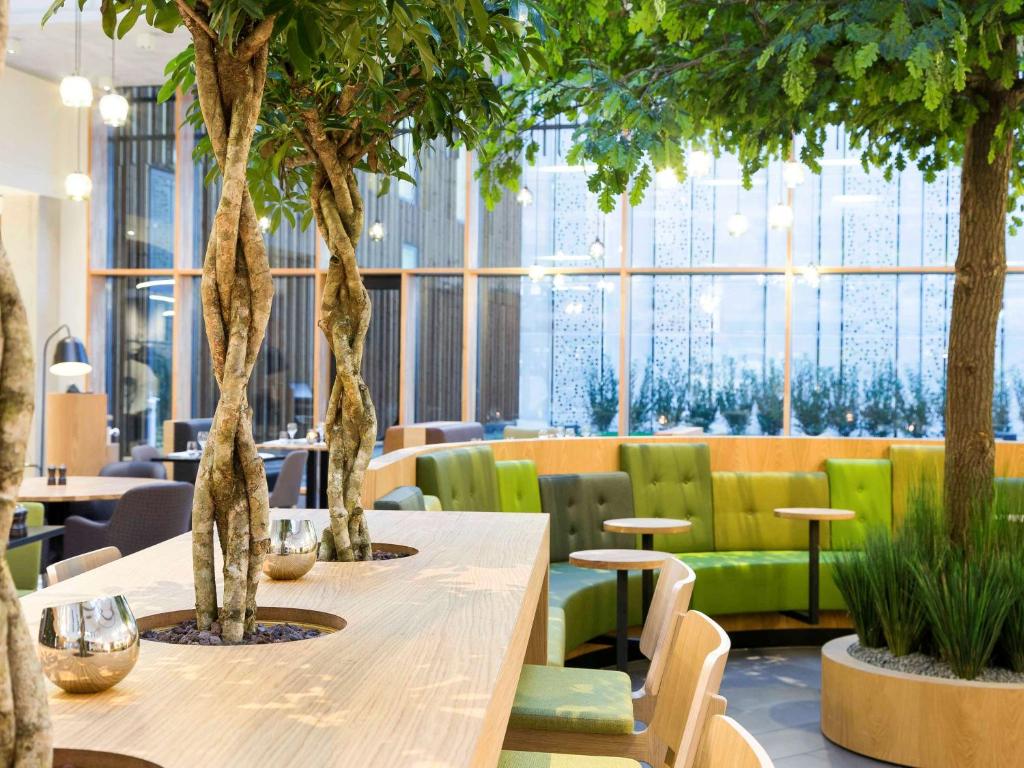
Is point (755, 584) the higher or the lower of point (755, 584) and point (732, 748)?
the lower

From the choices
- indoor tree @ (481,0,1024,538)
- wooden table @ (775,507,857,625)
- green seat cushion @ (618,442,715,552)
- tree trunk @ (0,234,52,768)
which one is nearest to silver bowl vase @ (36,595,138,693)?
tree trunk @ (0,234,52,768)

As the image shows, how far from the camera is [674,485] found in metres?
6.48

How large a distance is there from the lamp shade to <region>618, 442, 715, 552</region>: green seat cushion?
11.4 ft

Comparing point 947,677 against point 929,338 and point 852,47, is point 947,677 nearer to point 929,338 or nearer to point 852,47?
point 852,47

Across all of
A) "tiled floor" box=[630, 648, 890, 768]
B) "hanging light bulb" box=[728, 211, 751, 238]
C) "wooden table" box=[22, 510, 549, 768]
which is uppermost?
"hanging light bulb" box=[728, 211, 751, 238]

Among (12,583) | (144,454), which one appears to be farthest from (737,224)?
(12,583)

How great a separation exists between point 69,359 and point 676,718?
5805mm

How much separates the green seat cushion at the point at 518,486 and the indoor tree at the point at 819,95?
2.22 metres

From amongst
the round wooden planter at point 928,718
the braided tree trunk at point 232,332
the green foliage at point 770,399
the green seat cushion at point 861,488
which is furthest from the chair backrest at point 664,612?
the green foliage at point 770,399

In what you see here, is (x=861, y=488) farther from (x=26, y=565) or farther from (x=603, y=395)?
(x=603, y=395)

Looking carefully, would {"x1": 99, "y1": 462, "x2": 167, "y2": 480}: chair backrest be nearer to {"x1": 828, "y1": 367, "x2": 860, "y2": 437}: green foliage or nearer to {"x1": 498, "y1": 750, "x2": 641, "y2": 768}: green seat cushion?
{"x1": 498, "y1": 750, "x2": 641, "y2": 768}: green seat cushion

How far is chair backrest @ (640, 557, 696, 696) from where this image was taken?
91.1 inches

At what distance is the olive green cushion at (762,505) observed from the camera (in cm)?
649

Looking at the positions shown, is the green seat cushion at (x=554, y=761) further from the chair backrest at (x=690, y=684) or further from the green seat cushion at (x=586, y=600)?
the green seat cushion at (x=586, y=600)
